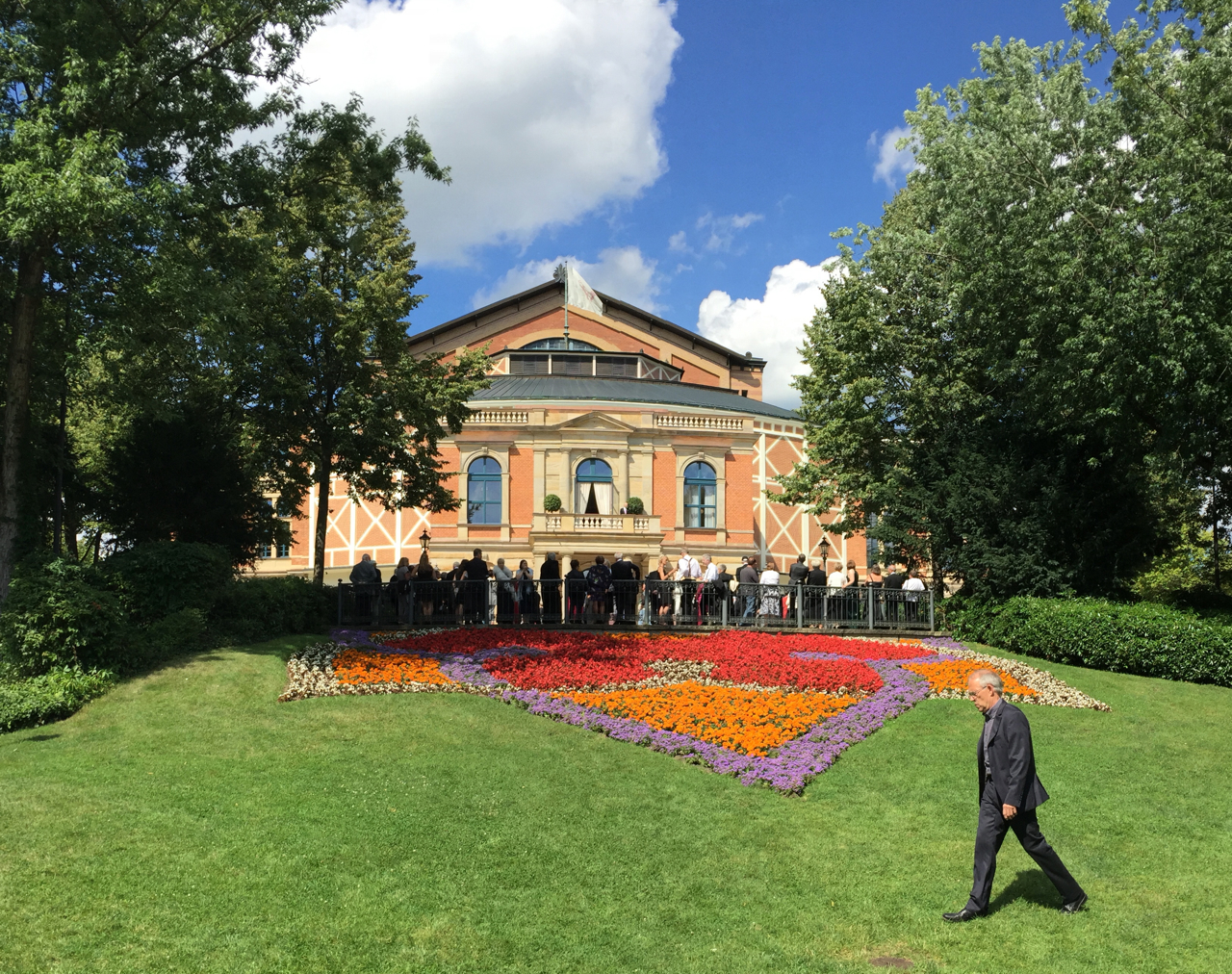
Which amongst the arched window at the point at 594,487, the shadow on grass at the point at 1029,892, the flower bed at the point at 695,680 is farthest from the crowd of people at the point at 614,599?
the arched window at the point at 594,487

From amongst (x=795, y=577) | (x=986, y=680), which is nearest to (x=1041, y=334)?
(x=795, y=577)

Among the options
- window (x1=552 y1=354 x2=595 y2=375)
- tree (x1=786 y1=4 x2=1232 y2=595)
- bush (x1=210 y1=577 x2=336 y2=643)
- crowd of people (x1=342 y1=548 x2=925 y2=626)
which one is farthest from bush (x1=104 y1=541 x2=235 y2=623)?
window (x1=552 y1=354 x2=595 y2=375)

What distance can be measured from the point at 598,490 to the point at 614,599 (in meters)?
18.3

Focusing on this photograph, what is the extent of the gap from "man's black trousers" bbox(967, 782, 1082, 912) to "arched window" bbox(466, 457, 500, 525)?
105 feet

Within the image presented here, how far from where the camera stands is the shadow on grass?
24.3 ft

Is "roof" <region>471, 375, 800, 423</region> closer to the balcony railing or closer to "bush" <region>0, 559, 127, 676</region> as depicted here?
the balcony railing

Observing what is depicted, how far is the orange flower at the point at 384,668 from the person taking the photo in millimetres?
14008

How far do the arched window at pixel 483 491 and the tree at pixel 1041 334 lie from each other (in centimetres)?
1663

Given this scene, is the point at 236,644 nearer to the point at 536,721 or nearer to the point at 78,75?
the point at 536,721

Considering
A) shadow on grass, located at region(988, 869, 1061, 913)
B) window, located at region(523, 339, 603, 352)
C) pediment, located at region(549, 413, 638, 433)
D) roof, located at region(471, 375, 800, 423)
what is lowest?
shadow on grass, located at region(988, 869, 1061, 913)

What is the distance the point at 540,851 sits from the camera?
8.14m

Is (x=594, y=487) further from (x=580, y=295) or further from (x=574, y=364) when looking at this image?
(x=580, y=295)

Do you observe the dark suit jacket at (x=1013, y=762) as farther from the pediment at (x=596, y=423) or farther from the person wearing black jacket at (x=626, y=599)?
the pediment at (x=596, y=423)

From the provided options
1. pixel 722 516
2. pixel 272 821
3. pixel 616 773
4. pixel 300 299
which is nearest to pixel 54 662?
pixel 272 821
